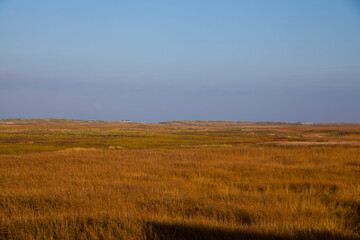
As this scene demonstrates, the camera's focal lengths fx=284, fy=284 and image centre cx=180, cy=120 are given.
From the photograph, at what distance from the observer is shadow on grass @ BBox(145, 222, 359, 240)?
4.77m

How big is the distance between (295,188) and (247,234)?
5737 mm

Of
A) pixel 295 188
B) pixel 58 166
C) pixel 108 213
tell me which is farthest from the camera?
pixel 58 166

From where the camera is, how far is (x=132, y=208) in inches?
264

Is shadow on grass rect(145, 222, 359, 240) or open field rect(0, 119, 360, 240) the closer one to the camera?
shadow on grass rect(145, 222, 359, 240)

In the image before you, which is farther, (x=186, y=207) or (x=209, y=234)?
(x=186, y=207)

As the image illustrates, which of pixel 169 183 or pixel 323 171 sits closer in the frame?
pixel 169 183

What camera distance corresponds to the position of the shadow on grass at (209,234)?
4.77 m

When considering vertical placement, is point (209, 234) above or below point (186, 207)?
above

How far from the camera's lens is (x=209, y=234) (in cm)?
500

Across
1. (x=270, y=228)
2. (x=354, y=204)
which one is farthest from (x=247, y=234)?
(x=354, y=204)

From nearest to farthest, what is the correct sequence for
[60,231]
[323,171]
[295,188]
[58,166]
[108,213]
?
1. [60,231]
2. [108,213]
3. [295,188]
4. [323,171]
5. [58,166]

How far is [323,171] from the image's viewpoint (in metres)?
12.9

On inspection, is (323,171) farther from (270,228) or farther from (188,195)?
(270,228)

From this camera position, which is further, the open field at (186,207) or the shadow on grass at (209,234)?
the open field at (186,207)
